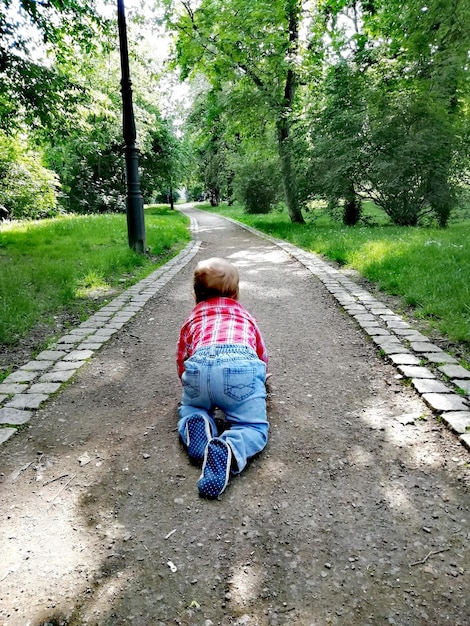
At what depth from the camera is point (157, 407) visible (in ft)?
9.92

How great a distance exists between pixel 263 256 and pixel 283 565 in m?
8.05

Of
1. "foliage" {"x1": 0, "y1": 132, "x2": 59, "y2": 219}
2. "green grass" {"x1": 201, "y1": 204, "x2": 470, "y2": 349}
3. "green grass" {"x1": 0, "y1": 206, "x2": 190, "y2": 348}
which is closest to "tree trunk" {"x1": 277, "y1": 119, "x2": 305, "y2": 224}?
"green grass" {"x1": 201, "y1": 204, "x2": 470, "y2": 349}

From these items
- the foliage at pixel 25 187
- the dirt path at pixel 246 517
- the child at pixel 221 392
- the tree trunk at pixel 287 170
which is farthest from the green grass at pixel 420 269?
the foliage at pixel 25 187

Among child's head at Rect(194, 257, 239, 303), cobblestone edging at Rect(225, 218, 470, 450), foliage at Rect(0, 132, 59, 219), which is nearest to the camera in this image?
cobblestone edging at Rect(225, 218, 470, 450)

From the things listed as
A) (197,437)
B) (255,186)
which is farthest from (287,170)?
(197,437)

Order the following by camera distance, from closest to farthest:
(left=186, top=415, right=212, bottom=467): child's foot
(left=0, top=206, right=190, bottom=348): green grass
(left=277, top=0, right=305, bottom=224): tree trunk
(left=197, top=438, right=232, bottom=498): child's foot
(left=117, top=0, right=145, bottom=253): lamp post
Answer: (left=197, top=438, right=232, bottom=498): child's foot
(left=186, top=415, right=212, bottom=467): child's foot
(left=0, top=206, right=190, bottom=348): green grass
(left=117, top=0, right=145, bottom=253): lamp post
(left=277, top=0, right=305, bottom=224): tree trunk

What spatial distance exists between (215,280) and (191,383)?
2.55 feet

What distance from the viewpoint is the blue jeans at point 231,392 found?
2.40 m

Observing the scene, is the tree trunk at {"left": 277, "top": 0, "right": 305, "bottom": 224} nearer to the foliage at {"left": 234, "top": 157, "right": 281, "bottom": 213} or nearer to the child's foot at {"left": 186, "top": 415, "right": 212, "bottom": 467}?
the foliage at {"left": 234, "top": 157, "right": 281, "bottom": 213}

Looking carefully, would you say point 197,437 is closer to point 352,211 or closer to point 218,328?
point 218,328

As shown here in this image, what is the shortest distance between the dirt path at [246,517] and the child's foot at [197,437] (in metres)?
0.08

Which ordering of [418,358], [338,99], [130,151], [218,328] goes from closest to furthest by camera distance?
[218,328] < [418,358] < [130,151] < [338,99]

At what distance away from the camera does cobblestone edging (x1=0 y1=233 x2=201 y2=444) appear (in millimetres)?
2939

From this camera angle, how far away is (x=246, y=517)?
1.94m
